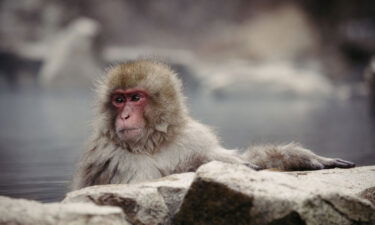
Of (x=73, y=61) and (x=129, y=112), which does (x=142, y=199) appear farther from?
(x=73, y=61)

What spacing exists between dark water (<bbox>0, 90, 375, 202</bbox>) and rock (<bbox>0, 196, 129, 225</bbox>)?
1.63 metres

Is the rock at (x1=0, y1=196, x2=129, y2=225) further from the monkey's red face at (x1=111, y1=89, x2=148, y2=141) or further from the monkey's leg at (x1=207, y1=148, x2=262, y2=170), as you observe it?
the monkey's leg at (x1=207, y1=148, x2=262, y2=170)

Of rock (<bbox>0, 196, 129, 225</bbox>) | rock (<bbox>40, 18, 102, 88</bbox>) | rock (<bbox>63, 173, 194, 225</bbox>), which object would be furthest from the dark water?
rock (<bbox>40, 18, 102, 88</bbox>)

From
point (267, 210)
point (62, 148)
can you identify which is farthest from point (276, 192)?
point (62, 148)

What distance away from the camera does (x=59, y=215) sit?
8.11 feet

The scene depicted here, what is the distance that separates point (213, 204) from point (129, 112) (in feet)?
3.67

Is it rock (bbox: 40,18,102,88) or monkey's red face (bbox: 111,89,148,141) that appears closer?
monkey's red face (bbox: 111,89,148,141)

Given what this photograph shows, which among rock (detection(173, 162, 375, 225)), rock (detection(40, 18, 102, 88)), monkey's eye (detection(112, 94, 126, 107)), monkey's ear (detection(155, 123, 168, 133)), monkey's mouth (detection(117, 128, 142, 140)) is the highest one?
rock (detection(40, 18, 102, 88))

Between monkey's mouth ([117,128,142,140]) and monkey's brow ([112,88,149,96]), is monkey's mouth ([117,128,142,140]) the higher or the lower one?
the lower one

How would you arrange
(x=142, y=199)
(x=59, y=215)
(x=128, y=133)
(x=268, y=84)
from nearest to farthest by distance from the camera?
1. (x=59, y=215)
2. (x=142, y=199)
3. (x=128, y=133)
4. (x=268, y=84)

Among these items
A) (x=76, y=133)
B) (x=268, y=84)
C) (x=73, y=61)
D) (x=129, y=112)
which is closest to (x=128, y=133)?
(x=129, y=112)

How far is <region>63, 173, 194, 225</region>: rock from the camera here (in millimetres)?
2855

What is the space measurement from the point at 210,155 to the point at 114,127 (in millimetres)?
594

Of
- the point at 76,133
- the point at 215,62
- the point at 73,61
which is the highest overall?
the point at 215,62
